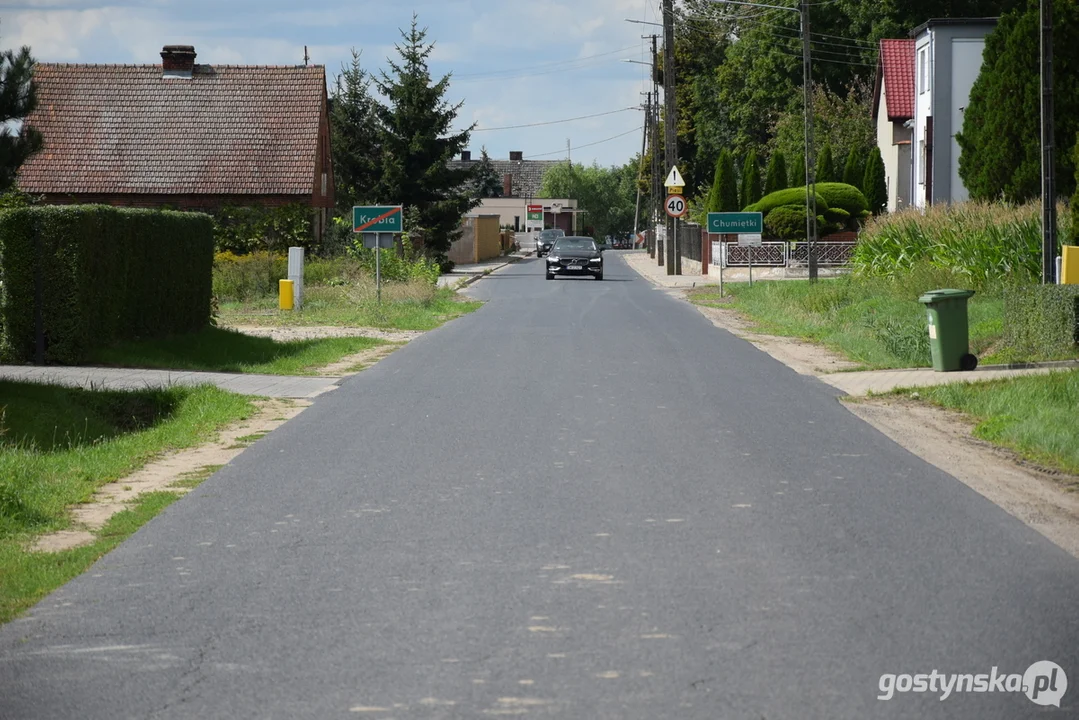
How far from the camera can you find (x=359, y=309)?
100.0 feet

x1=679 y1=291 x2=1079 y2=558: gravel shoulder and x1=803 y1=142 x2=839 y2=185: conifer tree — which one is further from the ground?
x1=803 y1=142 x2=839 y2=185: conifer tree

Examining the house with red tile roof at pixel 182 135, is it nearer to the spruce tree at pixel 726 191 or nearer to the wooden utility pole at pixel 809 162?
the spruce tree at pixel 726 191

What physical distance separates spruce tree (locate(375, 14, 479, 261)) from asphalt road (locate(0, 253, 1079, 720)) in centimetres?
4360

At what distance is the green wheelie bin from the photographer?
1697 centimetres

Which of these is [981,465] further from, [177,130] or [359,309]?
[177,130]

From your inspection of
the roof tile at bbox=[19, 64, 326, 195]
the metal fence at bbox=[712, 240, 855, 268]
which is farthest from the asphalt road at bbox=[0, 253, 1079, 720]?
the roof tile at bbox=[19, 64, 326, 195]

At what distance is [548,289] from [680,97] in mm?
60858

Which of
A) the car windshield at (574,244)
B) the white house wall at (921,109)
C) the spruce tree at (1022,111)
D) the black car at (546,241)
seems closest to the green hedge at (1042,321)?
the spruce tree at (1022,111)

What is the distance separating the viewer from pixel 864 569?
287 inches

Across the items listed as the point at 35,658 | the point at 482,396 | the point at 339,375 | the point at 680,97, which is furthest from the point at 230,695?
the point at 680,97

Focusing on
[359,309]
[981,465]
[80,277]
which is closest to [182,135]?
[359,309]

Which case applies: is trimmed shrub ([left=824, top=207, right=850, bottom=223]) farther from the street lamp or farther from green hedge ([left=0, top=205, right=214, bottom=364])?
green hedge ([left=0, top=205, right=214, bottom=364])

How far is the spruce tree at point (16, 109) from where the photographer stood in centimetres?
1482

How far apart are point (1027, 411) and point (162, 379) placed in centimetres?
979
